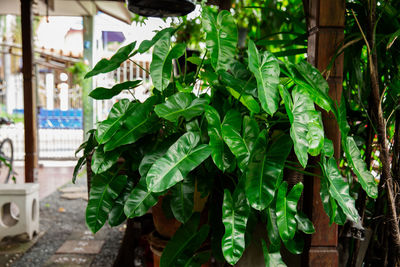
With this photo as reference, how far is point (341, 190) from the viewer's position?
114 cm

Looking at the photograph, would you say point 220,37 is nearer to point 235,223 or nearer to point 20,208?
A: point 235,223

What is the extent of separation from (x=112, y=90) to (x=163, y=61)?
28 centimetres

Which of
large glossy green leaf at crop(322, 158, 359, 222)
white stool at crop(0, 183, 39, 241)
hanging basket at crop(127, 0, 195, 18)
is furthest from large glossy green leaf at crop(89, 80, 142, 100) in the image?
white stool at crop(0, 183, 39, 241)

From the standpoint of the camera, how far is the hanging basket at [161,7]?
84.5 inches

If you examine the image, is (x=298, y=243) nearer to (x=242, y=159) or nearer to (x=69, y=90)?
(x=242, y=159)

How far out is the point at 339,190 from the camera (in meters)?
1.13

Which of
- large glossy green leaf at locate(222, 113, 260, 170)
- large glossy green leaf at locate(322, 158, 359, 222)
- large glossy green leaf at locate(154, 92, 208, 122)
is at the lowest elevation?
large glossy green leaf at locate(322, 158, 359, 222)

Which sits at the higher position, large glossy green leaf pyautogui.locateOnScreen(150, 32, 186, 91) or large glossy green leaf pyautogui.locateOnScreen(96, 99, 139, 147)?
large glossy green leaf pyautogui.locateOnScreen(150, 32, 186, 91)

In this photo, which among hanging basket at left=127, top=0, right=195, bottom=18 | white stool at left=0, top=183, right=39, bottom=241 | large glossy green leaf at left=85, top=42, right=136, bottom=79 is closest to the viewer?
large glossy green leaf at left=85, top=42, right=136, bottom=79

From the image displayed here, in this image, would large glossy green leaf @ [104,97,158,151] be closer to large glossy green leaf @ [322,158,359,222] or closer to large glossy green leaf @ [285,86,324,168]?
large glossy green leaf @ [285,86,324,168]

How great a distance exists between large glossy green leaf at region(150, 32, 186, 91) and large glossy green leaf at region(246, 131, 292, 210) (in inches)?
14.7

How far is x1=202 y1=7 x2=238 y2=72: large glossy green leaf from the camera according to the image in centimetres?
118

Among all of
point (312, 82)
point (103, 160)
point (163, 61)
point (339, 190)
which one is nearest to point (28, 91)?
point (103, 160)

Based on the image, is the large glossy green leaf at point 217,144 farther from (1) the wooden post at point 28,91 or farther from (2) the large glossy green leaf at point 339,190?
(1) the wooden post at point 28,91
